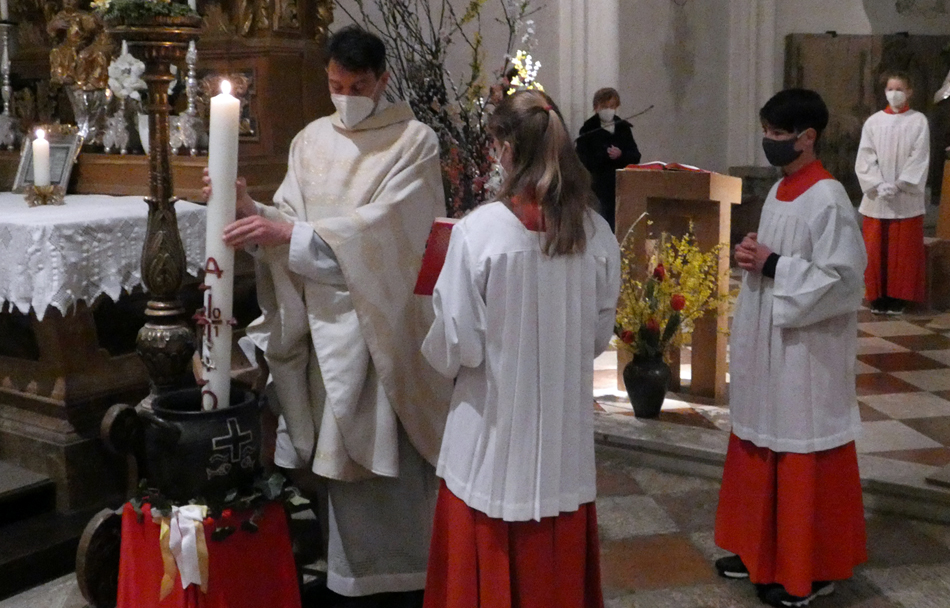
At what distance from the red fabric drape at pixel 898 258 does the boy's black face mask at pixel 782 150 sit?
508 centimetres

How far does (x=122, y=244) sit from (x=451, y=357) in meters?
1.43

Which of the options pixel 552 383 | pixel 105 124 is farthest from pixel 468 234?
pixel 105 124

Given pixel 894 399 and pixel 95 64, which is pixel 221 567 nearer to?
pixel 95 64

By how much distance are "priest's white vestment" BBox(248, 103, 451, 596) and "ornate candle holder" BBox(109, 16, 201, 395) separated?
26cm

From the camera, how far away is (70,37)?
4367 millimetres

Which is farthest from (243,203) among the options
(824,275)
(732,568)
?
(732,568)

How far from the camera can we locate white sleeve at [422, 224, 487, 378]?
100 inches

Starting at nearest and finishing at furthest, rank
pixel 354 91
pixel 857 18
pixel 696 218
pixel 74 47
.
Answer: pixel 354 91 < pixel 74 47 < pixel 696 218 < pixel 857 18

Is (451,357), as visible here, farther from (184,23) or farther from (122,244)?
(122,244)

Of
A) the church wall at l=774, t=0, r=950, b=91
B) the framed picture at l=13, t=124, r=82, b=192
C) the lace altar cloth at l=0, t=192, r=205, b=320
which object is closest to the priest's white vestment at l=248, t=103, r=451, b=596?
the lace altar cloth at l=0, t=192, r=205, b=320

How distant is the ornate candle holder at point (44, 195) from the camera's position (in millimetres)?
3752

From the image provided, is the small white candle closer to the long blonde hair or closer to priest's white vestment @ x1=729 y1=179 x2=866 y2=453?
the long blonde hair

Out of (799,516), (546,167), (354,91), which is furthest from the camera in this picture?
(799,516)

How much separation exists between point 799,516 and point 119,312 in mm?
2471
